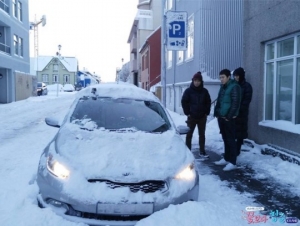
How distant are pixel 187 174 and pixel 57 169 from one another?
1425 millimetres

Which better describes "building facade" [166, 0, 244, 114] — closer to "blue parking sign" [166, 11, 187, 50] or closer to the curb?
"blue parking sign" [166, 11, 187, 50]

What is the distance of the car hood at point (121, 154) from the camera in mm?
3525

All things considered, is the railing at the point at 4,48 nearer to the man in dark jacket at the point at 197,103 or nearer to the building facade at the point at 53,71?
the man in dark jacket at the point at 197,103

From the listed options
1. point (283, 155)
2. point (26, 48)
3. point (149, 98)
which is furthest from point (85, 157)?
point (26, 48)

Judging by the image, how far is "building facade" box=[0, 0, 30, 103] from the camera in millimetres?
23841

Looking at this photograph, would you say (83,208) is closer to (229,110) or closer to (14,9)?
(229,110)

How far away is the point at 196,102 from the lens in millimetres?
7094

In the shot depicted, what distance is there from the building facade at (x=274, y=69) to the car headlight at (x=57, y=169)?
4740 mm

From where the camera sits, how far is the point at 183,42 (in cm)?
882

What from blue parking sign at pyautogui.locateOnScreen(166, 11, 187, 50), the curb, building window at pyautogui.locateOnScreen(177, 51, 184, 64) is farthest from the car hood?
building window at pyautogui.locateOnScreen(177, 51, 184, 64)

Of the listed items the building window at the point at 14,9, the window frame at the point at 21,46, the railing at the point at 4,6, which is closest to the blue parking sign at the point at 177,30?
the railing at the point at 4,6

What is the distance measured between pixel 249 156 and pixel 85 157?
4.69 meters

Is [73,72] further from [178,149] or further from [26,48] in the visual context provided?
[178,149]

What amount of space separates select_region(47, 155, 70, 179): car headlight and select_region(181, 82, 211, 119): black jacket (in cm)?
394
